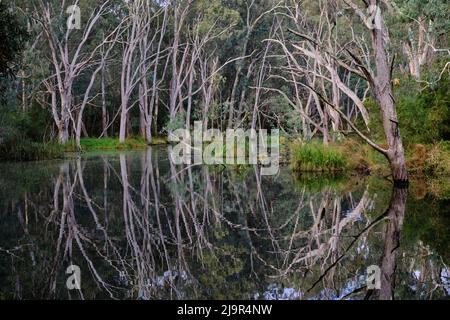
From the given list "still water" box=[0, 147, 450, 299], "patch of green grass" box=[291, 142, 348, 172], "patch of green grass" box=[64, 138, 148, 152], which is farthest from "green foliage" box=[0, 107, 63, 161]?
"patch of green grass" box=[291, 142, 348, 172]

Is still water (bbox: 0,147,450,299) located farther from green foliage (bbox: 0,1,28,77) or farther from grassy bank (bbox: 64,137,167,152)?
grassy bank (bbox: 64,137,167,152)

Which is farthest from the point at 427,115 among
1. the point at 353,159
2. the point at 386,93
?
the point at 386,93

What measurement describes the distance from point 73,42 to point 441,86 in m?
30.9

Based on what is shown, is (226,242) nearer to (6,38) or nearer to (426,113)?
(426,113)

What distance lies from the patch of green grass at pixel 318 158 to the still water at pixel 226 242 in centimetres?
344

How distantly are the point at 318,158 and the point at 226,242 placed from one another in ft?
32.9

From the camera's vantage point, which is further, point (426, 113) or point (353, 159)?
point (353, 159)

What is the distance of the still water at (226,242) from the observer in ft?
17.1

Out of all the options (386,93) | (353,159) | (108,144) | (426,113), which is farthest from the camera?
(108,144)

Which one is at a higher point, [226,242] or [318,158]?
[318,158]

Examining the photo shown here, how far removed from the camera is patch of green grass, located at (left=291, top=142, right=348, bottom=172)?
16.9m

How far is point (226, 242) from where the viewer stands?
7352mm

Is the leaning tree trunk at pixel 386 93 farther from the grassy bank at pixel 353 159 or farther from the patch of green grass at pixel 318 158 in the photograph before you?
the patch of green grass at pixel 318 158
